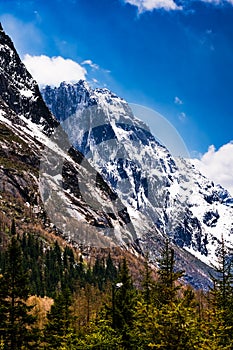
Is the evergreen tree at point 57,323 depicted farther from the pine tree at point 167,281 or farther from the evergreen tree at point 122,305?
the pine tree at point 167,281

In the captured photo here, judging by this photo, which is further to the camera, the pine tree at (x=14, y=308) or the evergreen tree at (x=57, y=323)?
the evergreen tree at (x=57, y=323)

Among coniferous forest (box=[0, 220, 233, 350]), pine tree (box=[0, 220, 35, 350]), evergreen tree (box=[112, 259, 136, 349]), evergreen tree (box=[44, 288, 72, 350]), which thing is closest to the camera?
coniferous forest (box=[0, 220, 233, 350])

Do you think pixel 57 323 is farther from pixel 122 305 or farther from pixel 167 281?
pixel 167 281

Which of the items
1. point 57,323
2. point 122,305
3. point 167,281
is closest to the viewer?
point 167,281

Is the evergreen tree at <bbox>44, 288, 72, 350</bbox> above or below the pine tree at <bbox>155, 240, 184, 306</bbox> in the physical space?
below

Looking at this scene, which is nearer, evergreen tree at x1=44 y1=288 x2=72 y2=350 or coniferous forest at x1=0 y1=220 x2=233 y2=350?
coniferous forest at x1=0 y1=220 x2=233 y2=350

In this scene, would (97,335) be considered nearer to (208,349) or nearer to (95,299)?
(208,349)

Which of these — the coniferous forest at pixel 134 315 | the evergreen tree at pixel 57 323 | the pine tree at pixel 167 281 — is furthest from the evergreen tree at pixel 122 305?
the evergreen tree at pixel 57 323

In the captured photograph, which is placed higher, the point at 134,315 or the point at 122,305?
the point at 122,305

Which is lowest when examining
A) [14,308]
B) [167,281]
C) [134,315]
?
[134,315]

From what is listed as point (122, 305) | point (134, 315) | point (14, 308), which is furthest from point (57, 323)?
point (134, 315)

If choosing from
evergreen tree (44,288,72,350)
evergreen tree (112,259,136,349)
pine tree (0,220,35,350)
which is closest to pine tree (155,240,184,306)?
evergreen tree (112,259,136,349)

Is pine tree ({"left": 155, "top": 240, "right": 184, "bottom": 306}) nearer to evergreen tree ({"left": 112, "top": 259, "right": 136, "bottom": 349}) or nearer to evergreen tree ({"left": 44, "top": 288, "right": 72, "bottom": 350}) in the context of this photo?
evergreen tree ({"left": 112, "top": 259, "right": 136, "bottom": 349})

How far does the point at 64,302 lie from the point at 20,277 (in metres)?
16.1
